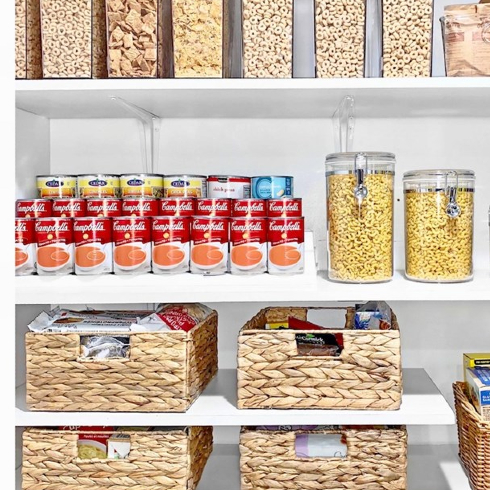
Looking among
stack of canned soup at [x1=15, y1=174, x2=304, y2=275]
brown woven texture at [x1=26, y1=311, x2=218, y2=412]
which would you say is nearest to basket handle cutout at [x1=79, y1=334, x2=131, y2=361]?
brown woven texture at [x1=26, y1=311, x2=218, y2=412]

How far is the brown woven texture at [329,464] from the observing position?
1.24 meters

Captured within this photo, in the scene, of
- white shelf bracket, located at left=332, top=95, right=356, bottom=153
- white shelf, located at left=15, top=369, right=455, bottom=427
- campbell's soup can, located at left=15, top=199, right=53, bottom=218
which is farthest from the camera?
white shelf bracket, located at left=332, top=95, right=356, bottom=153

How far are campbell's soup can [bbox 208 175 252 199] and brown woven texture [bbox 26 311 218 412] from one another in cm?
31

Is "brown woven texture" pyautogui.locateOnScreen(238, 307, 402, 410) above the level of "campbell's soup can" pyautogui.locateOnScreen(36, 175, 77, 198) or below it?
below

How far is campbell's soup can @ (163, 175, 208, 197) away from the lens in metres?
1.37

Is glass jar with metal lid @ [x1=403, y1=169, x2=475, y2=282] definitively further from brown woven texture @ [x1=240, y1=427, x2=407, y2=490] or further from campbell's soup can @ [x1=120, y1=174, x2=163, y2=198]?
campbell's soup can @ [x1=120, y1=174, x2=163, y2=198]

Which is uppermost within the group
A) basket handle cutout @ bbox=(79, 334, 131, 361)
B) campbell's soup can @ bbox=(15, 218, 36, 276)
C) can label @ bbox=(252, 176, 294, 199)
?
can label @ bbox=(252, 176, 294, 199)

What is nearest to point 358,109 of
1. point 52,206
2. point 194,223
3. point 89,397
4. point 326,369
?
point 194,223

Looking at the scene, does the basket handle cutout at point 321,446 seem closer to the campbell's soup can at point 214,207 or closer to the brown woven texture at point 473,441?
the brown woven texture at point 473,441

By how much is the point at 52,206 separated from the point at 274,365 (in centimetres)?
A: 56

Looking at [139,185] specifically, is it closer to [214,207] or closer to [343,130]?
[214,207]

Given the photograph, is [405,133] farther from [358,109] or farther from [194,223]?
[194,223]
